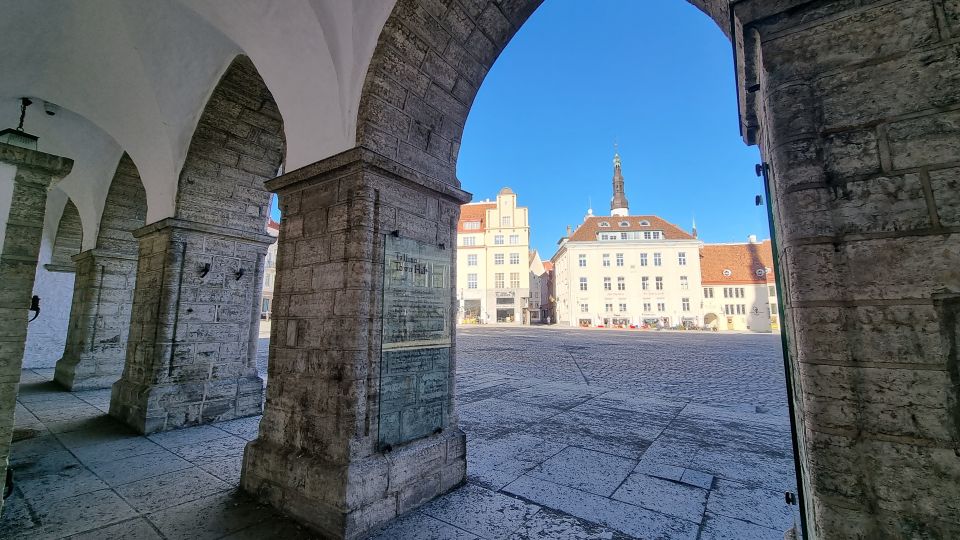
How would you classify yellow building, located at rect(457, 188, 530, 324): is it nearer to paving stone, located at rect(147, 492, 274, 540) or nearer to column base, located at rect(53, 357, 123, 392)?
column base, located at rect(53, 357, 123, 392)

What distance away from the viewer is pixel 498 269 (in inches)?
1602

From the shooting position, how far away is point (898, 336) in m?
1.24

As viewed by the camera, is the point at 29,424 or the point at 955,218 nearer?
the point at 955,218

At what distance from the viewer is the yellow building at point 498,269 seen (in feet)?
132

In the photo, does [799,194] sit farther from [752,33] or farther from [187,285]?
[187,285]

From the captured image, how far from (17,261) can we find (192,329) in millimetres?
2453

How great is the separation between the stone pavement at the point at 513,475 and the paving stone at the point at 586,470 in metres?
0.02

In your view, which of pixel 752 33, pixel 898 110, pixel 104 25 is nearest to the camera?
pixel 898 110

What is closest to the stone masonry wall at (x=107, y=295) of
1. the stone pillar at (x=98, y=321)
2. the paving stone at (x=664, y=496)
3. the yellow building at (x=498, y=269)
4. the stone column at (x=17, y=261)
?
the stone pillar at (x=98, y=321)

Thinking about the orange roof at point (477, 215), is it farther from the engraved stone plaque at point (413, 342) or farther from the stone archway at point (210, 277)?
the engraved stone plaque at point (413, 342)

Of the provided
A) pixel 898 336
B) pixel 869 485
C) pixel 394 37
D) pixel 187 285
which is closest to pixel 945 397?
pixel 898 336

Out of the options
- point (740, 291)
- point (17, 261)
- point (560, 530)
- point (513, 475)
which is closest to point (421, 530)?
point (560, 530)

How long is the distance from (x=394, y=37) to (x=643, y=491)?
3.87 metres

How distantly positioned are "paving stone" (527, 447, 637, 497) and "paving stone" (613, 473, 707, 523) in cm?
10
